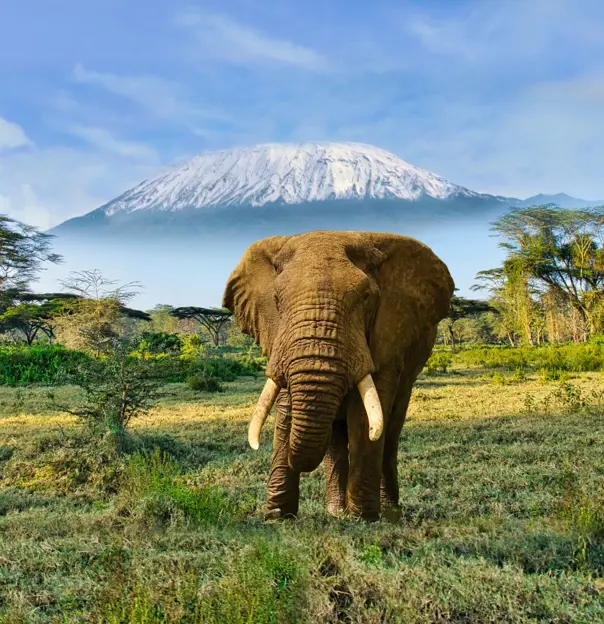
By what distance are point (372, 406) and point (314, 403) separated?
407 millimetres

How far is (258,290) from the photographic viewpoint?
5039 millimetres

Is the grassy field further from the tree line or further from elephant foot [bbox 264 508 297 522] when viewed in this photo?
the tree line

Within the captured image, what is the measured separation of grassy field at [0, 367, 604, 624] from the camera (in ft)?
9.45

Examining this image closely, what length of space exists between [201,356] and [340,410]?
22798 mm

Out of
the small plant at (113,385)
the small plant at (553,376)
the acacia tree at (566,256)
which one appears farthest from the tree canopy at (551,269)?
the small plant at (113,385)

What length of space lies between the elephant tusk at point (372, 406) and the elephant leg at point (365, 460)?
0.30m

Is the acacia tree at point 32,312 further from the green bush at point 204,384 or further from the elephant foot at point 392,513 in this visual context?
the elephant foot at point 392,513

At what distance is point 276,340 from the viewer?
4.49 meters

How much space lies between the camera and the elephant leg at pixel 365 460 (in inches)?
180

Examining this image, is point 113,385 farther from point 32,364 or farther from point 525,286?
point 525,286

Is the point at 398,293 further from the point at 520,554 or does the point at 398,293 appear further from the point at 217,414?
the point at 217,414

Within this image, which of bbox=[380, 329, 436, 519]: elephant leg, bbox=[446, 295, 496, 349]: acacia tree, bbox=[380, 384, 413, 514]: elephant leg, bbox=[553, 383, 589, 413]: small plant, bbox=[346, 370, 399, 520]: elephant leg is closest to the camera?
bbox=[346, 370, 399, 520]: elephant leg

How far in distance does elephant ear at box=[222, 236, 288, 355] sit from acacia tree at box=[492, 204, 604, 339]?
1629 inches

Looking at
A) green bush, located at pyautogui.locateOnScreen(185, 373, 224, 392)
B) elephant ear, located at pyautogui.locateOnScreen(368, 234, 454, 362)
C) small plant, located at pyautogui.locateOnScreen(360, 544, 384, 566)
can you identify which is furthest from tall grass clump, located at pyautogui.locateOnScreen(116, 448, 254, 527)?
green bush, located at pyautogui.locateOnScreen(185, 373, 224, 392)
